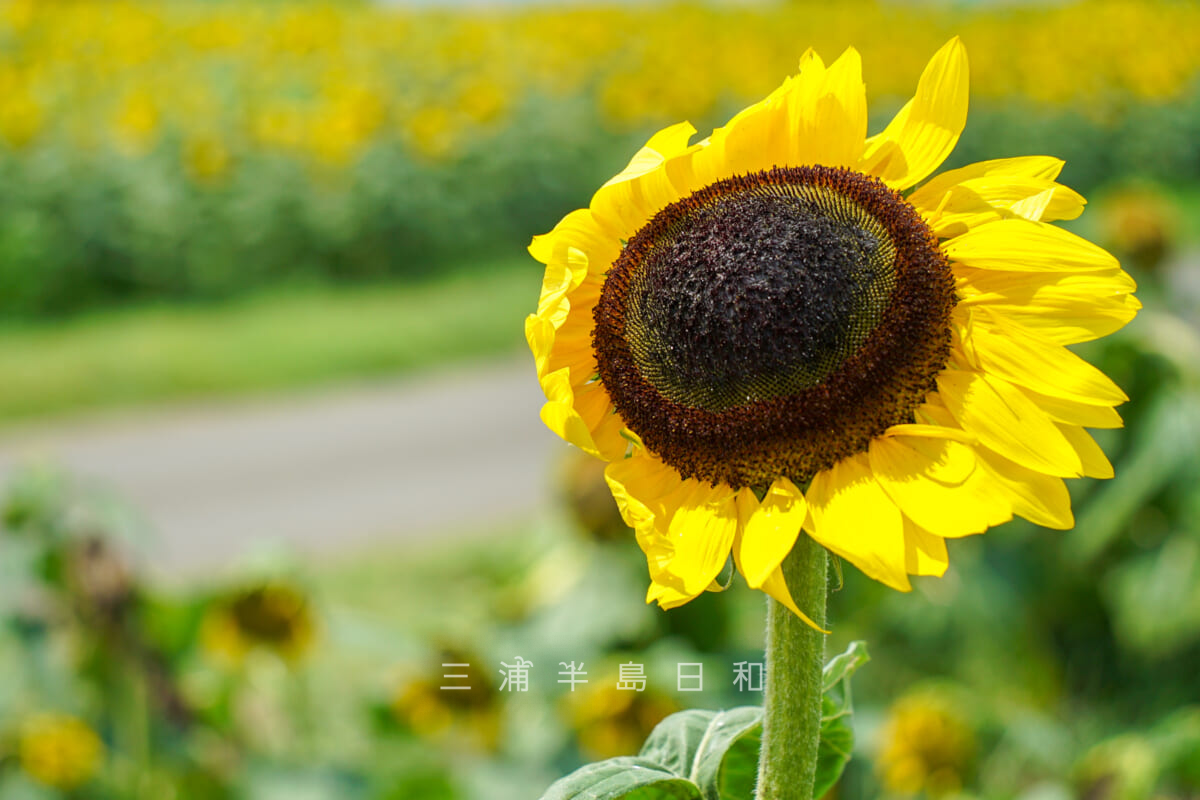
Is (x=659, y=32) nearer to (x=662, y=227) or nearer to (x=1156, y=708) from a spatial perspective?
(x=1156, y=708)

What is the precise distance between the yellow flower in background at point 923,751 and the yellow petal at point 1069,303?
1432 mm

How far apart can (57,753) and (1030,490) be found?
1897 millimetres

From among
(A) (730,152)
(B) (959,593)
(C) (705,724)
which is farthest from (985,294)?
(B) (959,593)

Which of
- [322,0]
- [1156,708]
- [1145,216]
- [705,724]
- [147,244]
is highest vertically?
[322,0]

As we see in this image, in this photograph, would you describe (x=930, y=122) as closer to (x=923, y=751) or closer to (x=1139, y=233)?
(x=923, y=751)

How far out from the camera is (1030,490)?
514mm

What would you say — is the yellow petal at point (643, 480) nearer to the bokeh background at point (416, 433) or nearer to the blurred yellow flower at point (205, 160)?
the bokeh background at point (416, 433)

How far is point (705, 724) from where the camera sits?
64 centimetres

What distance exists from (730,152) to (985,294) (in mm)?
144

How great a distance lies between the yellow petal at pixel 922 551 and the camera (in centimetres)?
51

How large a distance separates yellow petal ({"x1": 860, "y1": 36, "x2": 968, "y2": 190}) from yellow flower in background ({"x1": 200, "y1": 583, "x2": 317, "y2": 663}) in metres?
1.75

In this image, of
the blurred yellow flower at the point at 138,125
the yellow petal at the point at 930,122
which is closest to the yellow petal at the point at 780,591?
the yellow petal at the point at 930,122

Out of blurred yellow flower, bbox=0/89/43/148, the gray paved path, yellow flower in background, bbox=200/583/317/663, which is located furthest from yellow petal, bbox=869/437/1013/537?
blurred yellow flower, bbox=0/89/43/148

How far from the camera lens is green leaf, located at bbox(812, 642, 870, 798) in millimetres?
628
